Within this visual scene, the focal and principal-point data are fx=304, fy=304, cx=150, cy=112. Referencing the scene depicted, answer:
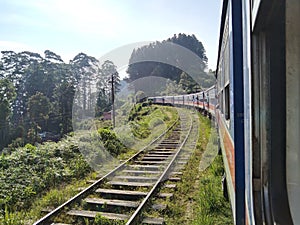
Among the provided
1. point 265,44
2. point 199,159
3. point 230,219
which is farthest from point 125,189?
point 265,44

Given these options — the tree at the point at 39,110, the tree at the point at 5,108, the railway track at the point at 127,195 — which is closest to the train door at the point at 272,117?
the railway track at the point at 127,195

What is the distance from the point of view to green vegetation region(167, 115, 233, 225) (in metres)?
4.46

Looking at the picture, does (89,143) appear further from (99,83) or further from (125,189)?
(99,83)

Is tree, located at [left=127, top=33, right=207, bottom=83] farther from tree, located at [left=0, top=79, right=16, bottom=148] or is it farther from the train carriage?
Answer: the train carriage

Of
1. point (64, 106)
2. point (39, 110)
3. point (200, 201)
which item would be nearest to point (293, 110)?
point (200, 201)

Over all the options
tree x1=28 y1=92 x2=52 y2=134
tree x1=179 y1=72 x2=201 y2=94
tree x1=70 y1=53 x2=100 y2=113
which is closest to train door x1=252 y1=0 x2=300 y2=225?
tree x1=70 y1=53 x2=100 y2=113

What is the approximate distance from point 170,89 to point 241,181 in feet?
107

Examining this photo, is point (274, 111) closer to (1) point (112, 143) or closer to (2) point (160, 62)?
(1) point (112, 143)

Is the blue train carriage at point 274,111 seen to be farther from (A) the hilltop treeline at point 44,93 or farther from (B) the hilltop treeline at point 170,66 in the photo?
(B) the hilltop treeline at point 170,66

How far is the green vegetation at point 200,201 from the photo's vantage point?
4.46m

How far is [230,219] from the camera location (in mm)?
4324

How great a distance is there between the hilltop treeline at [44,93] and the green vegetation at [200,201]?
12.7 meters

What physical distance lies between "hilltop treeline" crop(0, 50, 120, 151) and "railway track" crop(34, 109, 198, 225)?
37.1 feet

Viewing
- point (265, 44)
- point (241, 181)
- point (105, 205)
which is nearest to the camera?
point (265, 44)
